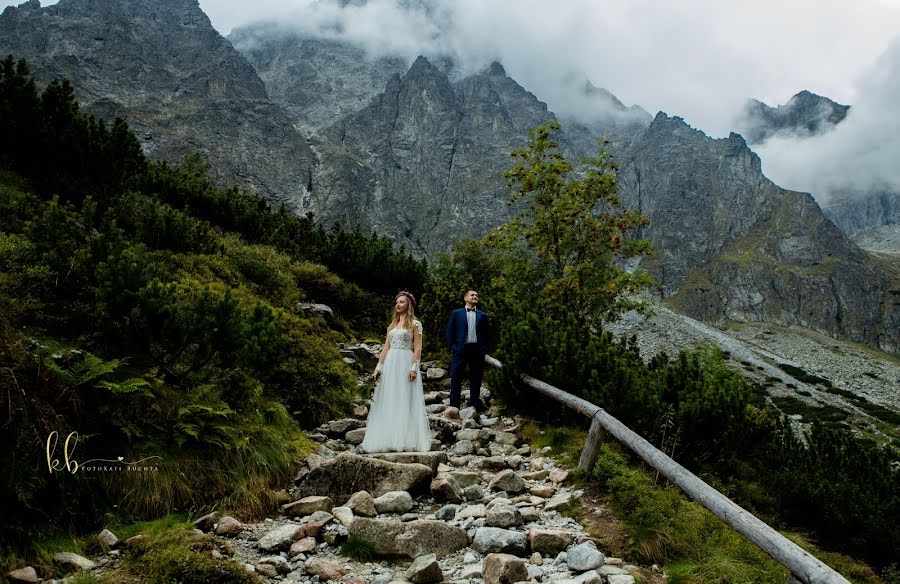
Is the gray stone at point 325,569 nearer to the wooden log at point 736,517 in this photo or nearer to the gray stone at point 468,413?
the wooden log at point 736,517

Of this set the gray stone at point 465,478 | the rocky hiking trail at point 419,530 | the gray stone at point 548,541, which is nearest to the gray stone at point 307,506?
the rocky hiking trail at point 419,530

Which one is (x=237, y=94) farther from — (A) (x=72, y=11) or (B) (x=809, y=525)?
(B) (x=809, y=525)

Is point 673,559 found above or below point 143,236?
below

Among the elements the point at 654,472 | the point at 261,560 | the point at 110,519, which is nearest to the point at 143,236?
the point at 110,519

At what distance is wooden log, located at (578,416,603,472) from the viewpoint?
589 cm

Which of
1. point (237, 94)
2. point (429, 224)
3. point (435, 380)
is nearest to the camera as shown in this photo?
point (435, 380)

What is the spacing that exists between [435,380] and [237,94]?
15508 cm

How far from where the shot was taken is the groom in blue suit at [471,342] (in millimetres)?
9375

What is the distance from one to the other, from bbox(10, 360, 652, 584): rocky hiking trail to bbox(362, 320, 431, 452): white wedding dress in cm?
50

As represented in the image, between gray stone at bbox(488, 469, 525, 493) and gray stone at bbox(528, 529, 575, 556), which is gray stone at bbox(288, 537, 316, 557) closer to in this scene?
gray stone at bbox(528, 529, 575, 556)

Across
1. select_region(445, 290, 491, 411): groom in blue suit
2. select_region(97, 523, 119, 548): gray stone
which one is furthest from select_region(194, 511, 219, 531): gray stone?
select_region(445, 290, 491, 411): groom in blue suit

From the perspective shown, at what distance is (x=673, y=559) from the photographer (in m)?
4.09

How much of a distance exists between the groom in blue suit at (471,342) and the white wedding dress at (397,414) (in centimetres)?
211

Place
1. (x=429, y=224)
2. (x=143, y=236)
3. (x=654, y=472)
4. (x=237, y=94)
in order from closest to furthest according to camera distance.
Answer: (x=654, y=472) < (x=143, y=236) < (x=237, y=94) < (x=429, y=224)
